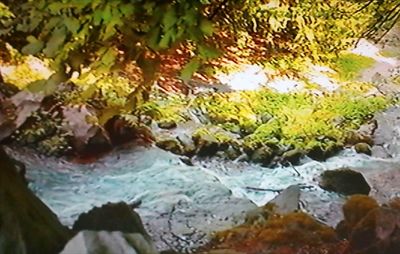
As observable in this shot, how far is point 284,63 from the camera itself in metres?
1.92

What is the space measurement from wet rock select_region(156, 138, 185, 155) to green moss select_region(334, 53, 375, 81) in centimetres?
46

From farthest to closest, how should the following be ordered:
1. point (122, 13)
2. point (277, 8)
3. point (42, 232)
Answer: point (277, 8) < point (42, 232) < point (122, 13)

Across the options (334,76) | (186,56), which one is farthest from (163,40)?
(334,76)

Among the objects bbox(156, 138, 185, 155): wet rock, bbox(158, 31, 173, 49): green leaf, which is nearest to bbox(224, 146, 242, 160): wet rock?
bbox(156, 138, 185, 155): wet rock

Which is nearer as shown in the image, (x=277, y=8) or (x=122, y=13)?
(x=122, y=13)

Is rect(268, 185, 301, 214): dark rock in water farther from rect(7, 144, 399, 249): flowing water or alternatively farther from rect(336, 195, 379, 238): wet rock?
rect(336, 195, 379, 238): wet rock

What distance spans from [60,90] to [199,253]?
1.73ft

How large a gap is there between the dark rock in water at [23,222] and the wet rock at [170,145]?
0.31m

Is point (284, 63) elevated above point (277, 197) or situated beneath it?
elevated above

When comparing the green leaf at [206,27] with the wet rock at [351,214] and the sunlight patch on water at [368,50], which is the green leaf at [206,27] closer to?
the sunlight patch on water at [368,50]

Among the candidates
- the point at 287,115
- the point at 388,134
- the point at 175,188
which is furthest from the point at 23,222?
the point at 388,134

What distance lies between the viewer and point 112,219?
1.82m

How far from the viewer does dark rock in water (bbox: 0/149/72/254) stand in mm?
1772

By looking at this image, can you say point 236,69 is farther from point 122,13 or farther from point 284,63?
point 122,13
